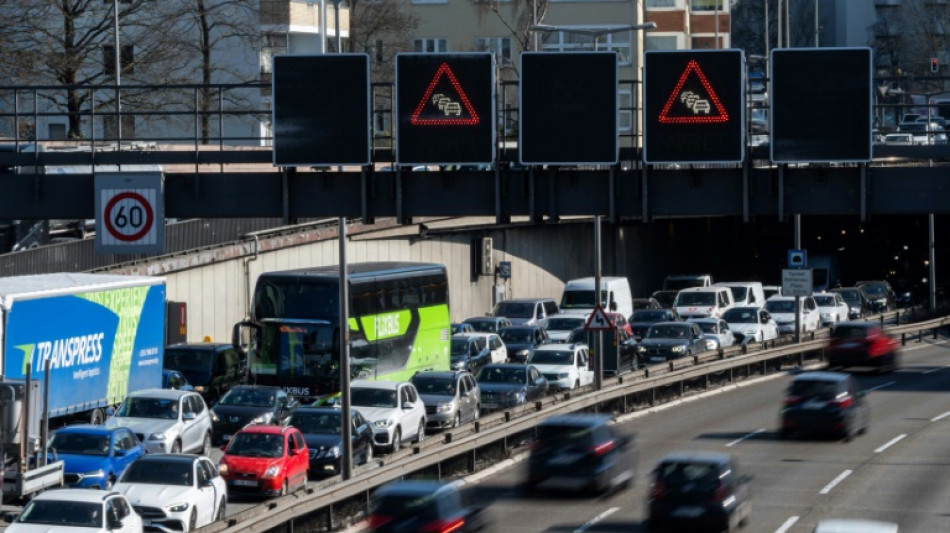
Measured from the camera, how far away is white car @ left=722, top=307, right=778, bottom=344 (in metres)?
51.9

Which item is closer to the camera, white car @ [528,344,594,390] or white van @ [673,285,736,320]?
white car @ [528,344,594,390]

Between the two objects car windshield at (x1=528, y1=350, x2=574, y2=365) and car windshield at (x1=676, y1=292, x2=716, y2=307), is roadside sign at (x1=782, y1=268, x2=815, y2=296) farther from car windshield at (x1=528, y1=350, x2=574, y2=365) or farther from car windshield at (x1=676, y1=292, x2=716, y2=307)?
car windshield at (x1=676, y1=292, x2=716, y2=307)

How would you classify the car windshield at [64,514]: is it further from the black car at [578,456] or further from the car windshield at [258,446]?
the black car at [578,456]

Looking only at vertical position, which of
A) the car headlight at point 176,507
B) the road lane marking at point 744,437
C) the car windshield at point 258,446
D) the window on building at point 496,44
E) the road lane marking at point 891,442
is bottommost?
the road lane marking at point 891,442

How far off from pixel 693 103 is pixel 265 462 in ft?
33.3

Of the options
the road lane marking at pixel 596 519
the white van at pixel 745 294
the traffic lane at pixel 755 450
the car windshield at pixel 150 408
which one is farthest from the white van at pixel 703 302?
the road lane marking at pixel 596 519

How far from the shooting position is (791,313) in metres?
57.4

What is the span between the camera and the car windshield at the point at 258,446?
87.0ft

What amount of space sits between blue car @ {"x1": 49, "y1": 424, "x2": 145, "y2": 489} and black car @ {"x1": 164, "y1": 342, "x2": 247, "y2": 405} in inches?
475

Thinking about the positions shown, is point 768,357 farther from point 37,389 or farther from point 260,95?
point 260,95

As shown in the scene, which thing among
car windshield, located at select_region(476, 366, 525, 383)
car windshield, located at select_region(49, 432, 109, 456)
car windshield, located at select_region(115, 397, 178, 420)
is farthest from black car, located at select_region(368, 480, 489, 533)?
car windshield, located at select_region(476, 366, 525, 383)

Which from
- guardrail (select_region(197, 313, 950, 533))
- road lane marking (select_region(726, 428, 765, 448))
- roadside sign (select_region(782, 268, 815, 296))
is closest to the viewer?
guardrail (select_region(197, 313, 950, 533))

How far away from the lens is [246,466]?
26.5 metres

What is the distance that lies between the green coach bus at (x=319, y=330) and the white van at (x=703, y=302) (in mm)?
21480
